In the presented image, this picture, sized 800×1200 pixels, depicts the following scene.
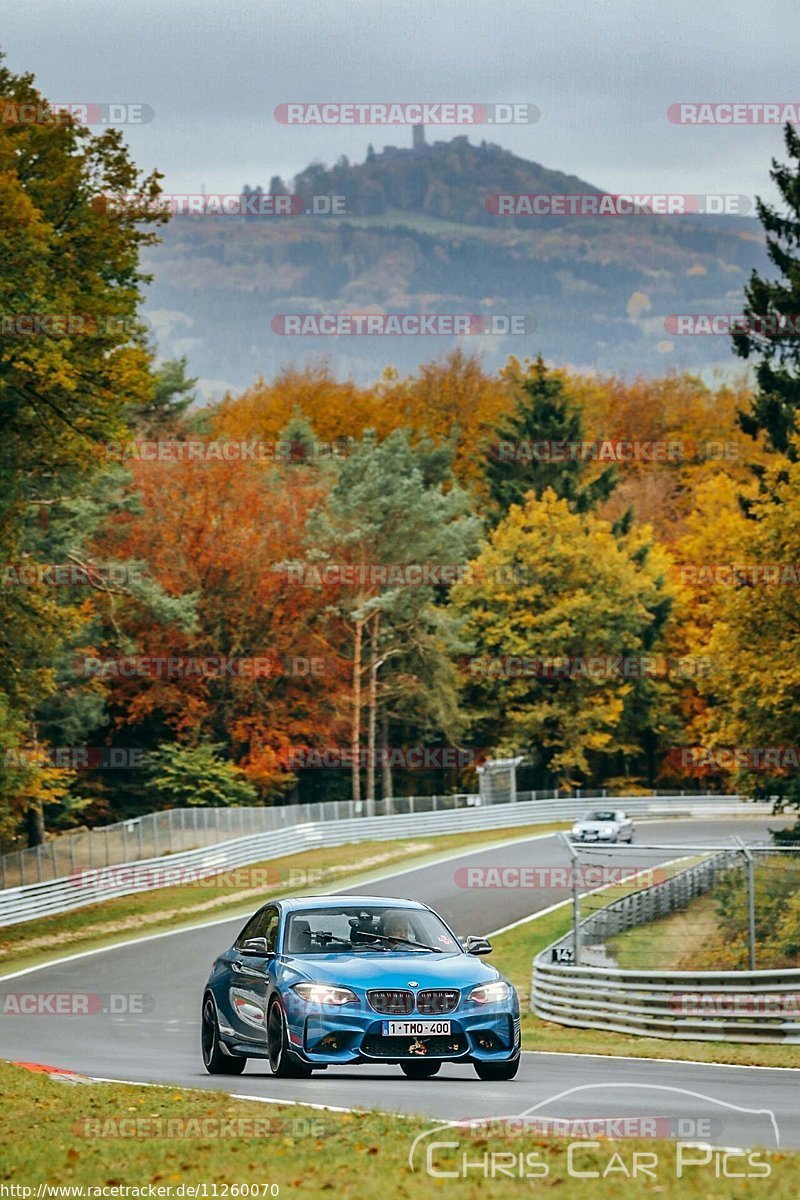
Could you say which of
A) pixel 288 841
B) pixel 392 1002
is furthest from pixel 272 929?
pixel 288 841

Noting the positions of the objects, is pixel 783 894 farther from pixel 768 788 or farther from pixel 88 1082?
pixel 768 788

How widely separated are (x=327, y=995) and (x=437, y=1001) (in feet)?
2.79

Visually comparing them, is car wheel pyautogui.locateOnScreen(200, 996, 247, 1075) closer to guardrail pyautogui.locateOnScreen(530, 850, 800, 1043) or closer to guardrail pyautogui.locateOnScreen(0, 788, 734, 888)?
guardrail pyautogui.locateOnScreen(530, 850, 800, 1043)

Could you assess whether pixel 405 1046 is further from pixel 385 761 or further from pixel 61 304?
pixel 385 761

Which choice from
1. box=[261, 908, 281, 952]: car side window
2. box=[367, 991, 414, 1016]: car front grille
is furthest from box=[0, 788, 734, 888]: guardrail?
box=[367, 991, 414, 1016]: car front grille

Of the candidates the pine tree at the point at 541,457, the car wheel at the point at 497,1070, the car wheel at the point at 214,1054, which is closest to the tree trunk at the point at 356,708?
the pine tree at the point at 541,457

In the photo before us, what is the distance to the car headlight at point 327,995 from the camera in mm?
13781

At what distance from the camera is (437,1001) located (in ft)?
45.3

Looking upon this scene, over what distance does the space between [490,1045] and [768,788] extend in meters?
30.2

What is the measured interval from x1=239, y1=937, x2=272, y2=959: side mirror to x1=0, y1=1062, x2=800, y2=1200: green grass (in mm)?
2168

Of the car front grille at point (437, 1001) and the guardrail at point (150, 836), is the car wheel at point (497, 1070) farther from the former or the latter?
the guardrail at point (150, 836)

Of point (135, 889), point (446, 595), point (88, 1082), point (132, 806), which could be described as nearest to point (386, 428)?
point (446, 595)

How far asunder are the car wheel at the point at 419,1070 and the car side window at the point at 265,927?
4.94 feet

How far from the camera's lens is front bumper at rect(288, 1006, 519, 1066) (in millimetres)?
13781
